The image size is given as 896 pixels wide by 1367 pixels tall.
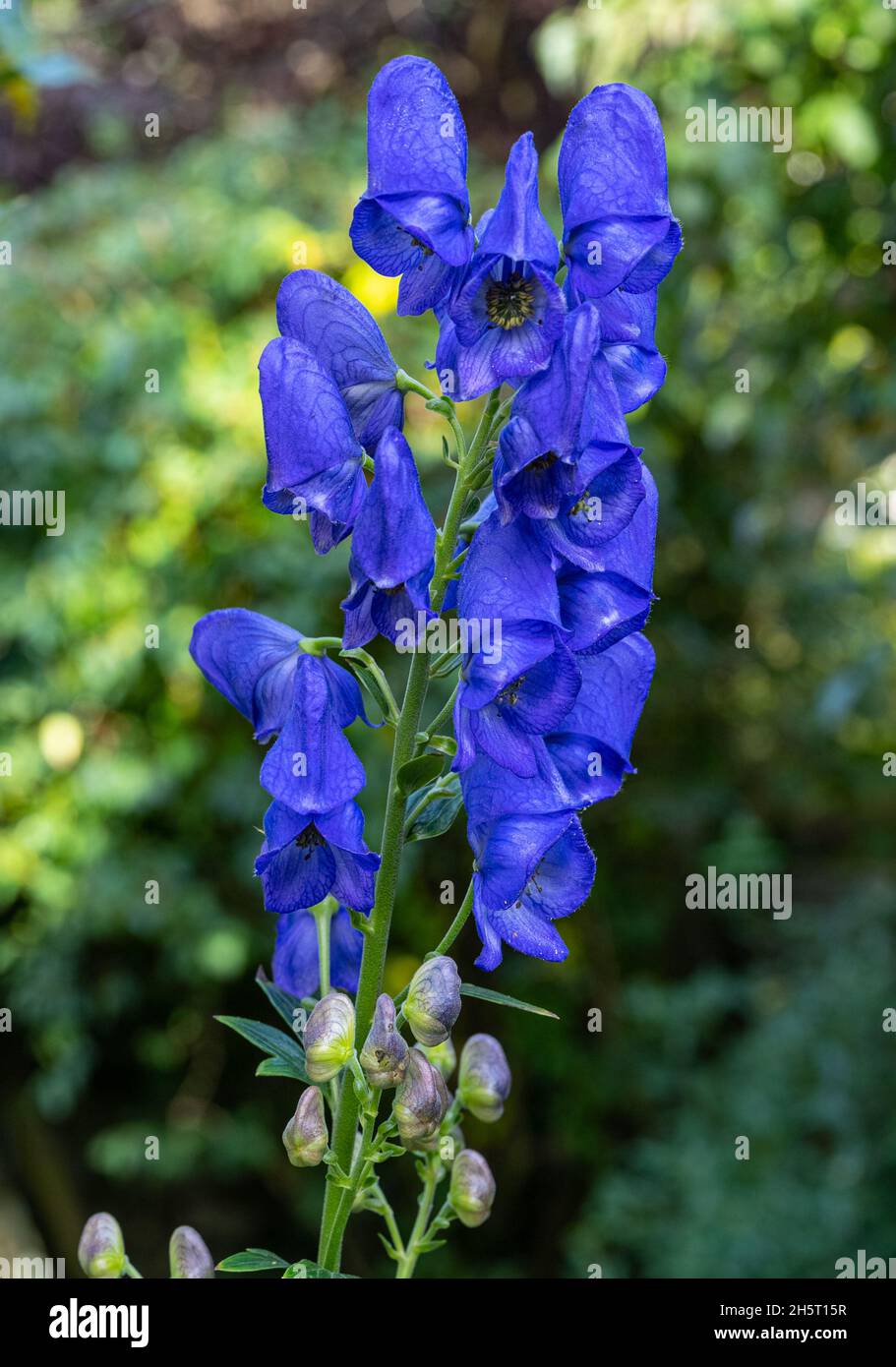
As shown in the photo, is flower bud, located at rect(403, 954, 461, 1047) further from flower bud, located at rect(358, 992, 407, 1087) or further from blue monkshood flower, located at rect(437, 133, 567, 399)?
blue monkshood flower, located at rect(437, 133, 567, 399)

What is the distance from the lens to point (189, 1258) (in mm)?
1005

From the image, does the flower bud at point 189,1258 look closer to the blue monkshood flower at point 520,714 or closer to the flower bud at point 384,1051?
the flower bud at point 384,1051

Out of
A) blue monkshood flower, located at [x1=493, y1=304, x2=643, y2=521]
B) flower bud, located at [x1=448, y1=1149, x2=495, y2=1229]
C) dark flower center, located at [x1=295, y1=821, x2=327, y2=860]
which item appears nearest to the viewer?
blue monkshood flower, located at [x1=493, y1=304, x2=643, y2=521]

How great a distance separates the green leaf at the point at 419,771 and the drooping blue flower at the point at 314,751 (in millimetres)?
34

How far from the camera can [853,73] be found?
2.80 metres

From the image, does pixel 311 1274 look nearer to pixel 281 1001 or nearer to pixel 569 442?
pixel 281 1001

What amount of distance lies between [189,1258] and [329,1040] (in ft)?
0.86

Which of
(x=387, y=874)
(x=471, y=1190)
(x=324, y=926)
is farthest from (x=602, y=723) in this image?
(x=471, y=1190)

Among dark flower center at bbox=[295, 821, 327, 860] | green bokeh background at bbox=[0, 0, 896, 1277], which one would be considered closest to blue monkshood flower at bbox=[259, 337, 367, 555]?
dark flower center at bbox=[295, 821, 327, 860]

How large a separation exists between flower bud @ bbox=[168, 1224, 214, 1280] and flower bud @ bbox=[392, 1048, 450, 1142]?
23 cm

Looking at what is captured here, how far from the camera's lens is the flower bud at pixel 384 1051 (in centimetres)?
87

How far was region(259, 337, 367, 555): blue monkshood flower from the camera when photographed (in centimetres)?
88
